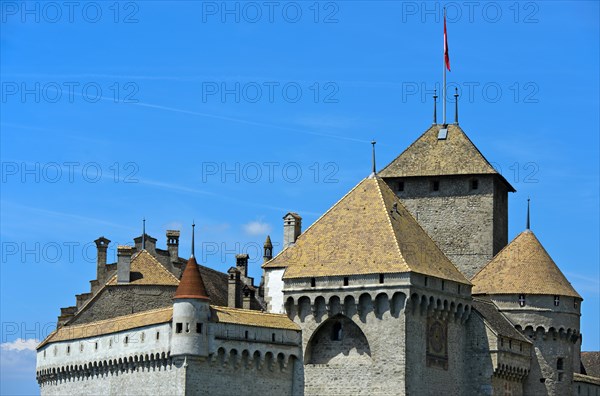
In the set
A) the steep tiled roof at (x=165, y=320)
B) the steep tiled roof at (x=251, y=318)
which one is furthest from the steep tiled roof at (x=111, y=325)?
the steep tiled roof at (x=251, y=318)

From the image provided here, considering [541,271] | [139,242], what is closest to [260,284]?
[139,242]

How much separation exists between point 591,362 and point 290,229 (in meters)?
30.6

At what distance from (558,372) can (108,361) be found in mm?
23205

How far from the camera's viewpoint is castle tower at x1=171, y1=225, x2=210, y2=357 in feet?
241

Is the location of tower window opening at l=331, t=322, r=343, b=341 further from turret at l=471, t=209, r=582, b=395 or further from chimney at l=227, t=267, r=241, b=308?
turret at l=471, t=209, r=582, b=395

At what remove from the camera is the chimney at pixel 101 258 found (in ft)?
286

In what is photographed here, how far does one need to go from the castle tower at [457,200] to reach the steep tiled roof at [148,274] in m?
13.9

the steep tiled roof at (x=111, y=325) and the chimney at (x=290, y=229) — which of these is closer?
the steep tiled roof at (x=111, y=325)

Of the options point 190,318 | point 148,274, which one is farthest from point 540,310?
point 190,318

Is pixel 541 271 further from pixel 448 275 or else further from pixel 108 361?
pixel 108 361

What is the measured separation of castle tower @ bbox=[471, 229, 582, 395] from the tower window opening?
10.9 m

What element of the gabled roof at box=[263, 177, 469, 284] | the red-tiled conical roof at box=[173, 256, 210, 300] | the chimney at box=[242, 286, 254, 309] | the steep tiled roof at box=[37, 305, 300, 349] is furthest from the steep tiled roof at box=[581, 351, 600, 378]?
the red-tiled conical roof at box=[173, 256, 210, 300]

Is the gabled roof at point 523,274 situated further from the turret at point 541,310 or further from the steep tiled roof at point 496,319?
the steep tiled roof at point 496,319

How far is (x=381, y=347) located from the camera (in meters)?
75.9
